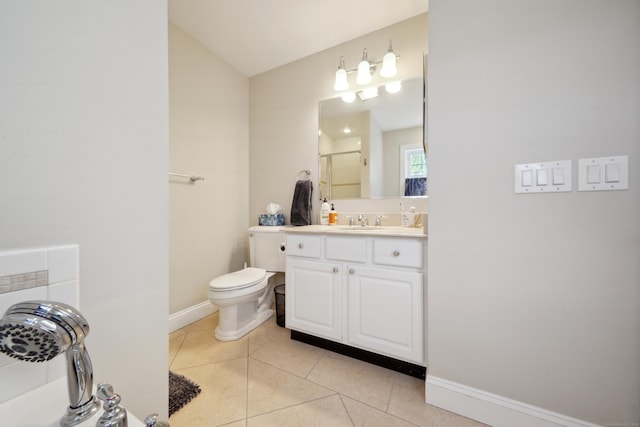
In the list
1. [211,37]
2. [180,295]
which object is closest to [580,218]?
[180,295]

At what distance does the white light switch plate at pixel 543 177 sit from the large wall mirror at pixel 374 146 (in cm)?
82

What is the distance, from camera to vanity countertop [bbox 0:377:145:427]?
47cm

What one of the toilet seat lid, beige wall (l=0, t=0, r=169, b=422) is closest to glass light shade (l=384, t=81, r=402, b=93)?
beige wall (l=0, t=0, r=169, b=422)

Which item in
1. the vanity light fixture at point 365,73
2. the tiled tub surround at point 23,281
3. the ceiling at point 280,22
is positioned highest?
the ceiling at point 280,22

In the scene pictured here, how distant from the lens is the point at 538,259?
0.98 meters

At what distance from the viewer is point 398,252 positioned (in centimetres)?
132

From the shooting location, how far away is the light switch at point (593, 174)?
2.94 ft

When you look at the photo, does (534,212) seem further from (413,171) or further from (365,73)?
(365,73)

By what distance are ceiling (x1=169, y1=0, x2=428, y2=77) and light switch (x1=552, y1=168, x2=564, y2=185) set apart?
157cm

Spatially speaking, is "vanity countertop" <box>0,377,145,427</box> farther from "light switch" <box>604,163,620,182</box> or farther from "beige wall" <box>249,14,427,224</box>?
"beige wall" <box>249,14,427,224</box>

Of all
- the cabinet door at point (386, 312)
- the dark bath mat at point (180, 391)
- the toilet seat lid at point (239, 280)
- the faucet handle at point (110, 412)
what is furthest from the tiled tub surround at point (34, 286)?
the cabinet door at point (386, 312)

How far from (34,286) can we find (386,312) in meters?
1.37

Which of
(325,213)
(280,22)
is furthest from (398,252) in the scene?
(280,22)

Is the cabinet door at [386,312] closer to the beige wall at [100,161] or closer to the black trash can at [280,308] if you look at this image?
the black trash can at [280,308]
